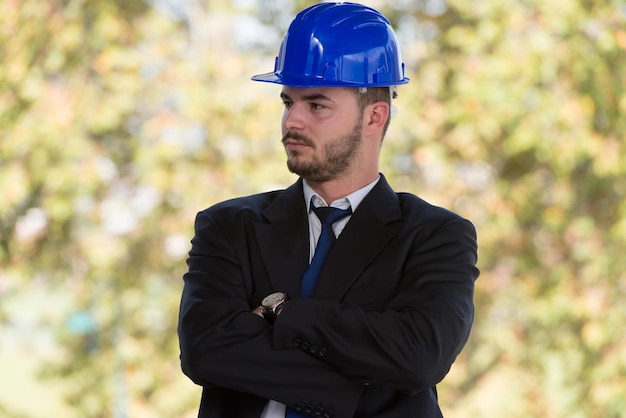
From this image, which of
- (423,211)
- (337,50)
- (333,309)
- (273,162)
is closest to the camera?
(333,309)

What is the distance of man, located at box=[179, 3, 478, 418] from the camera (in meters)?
1.84

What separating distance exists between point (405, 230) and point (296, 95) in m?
0.35

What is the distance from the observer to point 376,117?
6.77ft

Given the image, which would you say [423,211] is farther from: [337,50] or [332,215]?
[337,50]

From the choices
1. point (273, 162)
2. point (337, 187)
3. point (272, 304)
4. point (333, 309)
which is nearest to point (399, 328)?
point (333, 309)

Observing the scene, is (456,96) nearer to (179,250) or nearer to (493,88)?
(493,88)

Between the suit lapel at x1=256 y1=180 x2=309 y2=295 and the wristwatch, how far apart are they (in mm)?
62

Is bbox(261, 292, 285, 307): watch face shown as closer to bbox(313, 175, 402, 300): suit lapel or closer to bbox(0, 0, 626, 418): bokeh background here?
bbox(313, 175, 402, 300): suit lapel

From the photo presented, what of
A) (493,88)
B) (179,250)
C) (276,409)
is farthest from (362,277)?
(179,250)

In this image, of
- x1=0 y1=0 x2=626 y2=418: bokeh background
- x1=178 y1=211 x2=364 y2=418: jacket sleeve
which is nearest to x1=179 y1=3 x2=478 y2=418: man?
x1=178 y1=211 x2=364 y2=418: jacket sleeve

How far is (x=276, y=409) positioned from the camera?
1.91 metres

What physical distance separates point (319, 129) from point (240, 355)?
0.47 m

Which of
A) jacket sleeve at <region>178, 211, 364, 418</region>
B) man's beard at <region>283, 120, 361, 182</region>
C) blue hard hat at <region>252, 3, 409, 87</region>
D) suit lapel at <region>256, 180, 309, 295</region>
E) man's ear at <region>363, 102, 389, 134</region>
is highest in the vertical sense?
blue hard hat at <region>252, 3, 409, 87</region>

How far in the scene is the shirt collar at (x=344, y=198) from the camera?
2.04 m
